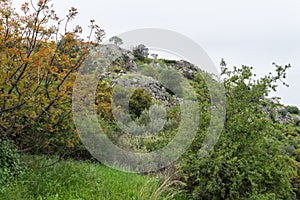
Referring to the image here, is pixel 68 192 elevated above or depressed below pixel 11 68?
below

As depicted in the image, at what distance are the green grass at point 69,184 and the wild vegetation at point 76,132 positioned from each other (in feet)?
0.05

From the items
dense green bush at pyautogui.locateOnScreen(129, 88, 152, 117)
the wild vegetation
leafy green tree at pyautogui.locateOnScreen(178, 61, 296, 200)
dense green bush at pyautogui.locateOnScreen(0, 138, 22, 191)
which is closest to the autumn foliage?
the wild vegetation

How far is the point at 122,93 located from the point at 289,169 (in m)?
5.56

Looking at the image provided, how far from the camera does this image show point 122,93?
1041cm

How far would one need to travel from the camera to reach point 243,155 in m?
5.88

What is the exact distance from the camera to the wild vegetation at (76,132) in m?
4.99

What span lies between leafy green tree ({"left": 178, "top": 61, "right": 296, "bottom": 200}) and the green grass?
0.65 metres

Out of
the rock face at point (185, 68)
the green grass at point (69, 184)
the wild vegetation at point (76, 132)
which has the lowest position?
the green grass at point (69, 184)

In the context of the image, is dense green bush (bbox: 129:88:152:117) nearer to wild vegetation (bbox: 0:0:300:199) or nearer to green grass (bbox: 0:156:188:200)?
wild vegetation (bbox: 0:0:300:199)

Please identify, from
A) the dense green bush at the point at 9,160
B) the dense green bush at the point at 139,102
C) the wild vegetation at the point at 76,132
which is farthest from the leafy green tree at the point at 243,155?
the dense green bush at the point at 139,102

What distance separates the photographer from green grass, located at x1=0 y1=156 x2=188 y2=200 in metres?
4.71

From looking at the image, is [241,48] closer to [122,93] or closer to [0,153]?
[122,93]

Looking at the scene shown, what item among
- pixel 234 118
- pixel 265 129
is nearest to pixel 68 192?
pixel 234 118

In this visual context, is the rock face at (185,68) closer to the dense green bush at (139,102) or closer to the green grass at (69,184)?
the dense green bush at (139,102)
